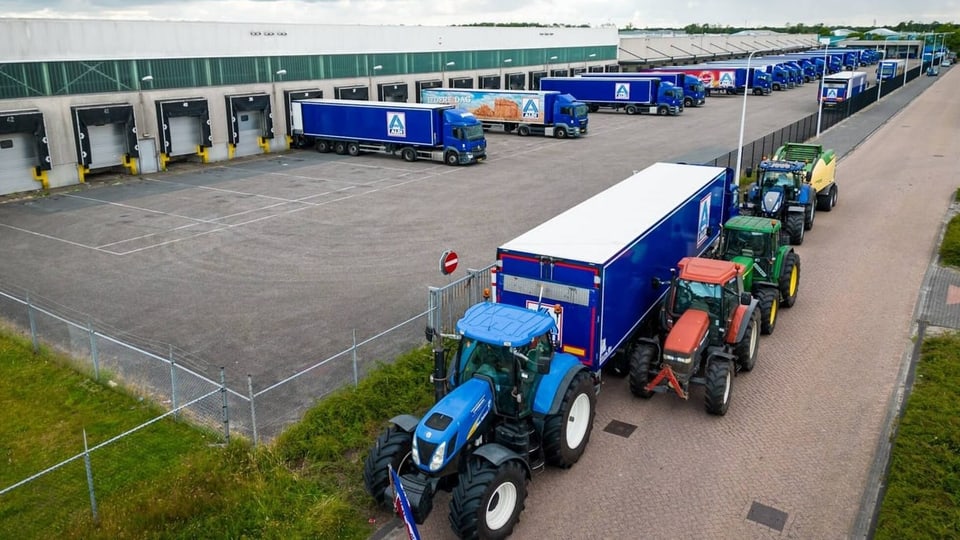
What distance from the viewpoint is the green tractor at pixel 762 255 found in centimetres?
1689

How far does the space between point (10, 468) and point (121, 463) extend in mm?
1654

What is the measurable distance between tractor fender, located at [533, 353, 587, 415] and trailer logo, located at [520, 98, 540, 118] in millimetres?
39974

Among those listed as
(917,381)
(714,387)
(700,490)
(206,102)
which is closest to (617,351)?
(714,387)

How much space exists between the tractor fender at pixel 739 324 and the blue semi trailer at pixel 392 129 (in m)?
26.0

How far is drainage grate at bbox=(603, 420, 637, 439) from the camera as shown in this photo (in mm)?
12086

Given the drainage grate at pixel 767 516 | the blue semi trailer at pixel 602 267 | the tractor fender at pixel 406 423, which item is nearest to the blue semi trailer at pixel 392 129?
the blue semi trailer at pixel 602 267

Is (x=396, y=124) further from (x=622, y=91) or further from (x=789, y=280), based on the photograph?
(x=622, y=91)

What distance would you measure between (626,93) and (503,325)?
5596 centimetres

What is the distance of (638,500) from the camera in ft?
33.8

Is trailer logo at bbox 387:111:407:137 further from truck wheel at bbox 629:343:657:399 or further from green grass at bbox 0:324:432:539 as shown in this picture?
truck wheel at bbox 629:343:657:399

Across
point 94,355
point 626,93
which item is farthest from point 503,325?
point 626,93

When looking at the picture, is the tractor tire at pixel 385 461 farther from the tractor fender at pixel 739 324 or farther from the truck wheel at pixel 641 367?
the tractor fender at pixel 739 324

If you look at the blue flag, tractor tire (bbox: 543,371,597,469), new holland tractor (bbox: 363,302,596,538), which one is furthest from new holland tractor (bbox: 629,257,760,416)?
the blue flag

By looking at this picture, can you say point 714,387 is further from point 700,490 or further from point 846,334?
point 846,334
